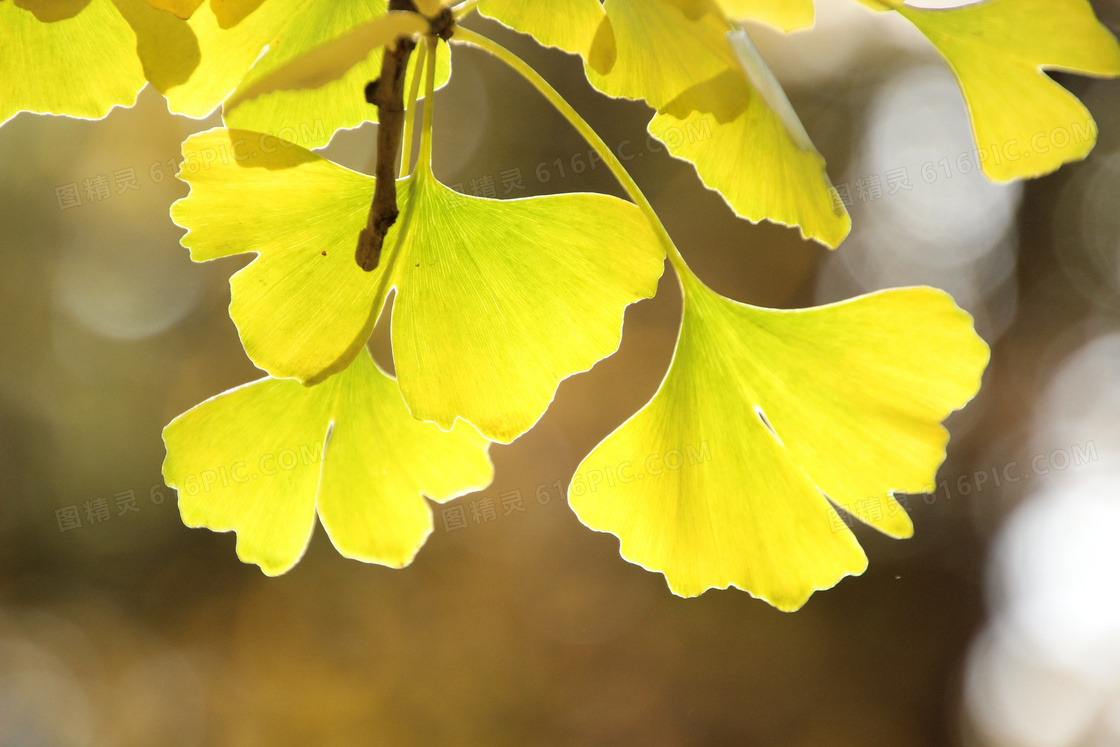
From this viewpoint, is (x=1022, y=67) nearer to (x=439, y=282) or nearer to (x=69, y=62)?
(x=439, y=282)

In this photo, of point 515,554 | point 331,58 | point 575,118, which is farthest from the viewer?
point 515,554

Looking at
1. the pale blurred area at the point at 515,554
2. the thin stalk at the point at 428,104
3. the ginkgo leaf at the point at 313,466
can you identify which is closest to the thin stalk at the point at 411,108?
the thin stalk at the point at 428,104

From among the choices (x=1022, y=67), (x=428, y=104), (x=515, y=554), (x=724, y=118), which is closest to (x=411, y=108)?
(x=428, y=104)

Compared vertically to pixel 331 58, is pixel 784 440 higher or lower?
lower

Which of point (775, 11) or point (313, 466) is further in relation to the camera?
point (313, 466)

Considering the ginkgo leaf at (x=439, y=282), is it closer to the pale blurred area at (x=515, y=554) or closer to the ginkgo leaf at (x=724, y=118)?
the ginkgo leaf at (x=724, y=118)

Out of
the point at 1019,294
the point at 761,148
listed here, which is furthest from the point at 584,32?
the point at 1019,294
